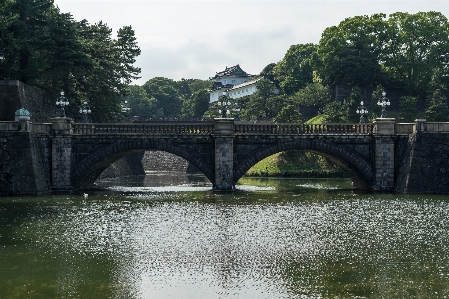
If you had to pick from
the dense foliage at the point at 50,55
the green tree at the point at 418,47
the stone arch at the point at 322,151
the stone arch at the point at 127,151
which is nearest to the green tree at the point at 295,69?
the green tree at the point at 418,47

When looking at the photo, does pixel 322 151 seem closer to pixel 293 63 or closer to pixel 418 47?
pixel 418 47

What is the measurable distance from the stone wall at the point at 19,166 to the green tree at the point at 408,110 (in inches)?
Result: 2275

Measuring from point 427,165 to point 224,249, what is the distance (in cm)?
3075

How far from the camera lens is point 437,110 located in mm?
91562

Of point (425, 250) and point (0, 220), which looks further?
point (0, 220)

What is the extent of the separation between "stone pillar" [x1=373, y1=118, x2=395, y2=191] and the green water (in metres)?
9.96

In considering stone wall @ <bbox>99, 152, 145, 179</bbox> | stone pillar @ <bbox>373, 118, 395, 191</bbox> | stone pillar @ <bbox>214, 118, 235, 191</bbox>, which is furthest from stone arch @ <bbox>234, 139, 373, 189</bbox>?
stone wall @ <bbox>99, 152, 145, 179</bbox>

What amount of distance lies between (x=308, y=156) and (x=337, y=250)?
60.0 meters

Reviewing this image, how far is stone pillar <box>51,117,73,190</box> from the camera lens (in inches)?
2160

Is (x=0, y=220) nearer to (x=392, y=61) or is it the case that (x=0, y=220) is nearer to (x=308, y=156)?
(x=308, y=156)

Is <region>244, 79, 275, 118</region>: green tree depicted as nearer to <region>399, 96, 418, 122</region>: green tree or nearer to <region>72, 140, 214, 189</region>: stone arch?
<region>399, 96, 418, 122</region>: green tree

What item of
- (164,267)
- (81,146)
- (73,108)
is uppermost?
(73,108)

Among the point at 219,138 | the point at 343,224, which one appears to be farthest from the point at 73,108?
the point at 343,224

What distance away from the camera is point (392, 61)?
102000mm
